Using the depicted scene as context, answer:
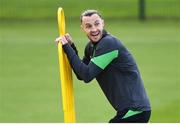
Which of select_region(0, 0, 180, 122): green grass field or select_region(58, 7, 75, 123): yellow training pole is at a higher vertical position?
select_region(58, 7, 75, 123): yellow training pole

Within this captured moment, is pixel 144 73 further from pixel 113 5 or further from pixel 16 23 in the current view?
pixel 113 5

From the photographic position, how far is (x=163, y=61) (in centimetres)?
1478

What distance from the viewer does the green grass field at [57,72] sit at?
404 inches

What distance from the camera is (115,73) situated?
5543 millimetres

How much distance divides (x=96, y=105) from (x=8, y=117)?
60.3 inches

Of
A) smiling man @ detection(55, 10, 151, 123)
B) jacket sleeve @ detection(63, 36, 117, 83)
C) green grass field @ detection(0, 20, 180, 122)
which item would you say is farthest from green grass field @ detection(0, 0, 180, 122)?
jacket sleeve @ detection(63, 36, 117, 83)

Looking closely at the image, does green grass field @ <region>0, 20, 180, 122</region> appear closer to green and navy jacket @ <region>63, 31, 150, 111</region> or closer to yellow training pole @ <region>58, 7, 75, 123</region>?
green and navy jacket @ <region>63, 31, 150, 111</region>

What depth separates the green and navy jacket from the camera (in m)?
5.49

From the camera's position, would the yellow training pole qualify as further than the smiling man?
No

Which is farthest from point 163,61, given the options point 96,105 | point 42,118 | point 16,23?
point 16,23

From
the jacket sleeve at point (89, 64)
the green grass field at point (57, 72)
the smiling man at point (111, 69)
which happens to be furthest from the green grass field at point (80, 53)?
the jacket sleeve at point (89, 64)

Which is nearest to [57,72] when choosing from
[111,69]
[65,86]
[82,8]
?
[111,69]

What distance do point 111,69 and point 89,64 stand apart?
0.18 metres

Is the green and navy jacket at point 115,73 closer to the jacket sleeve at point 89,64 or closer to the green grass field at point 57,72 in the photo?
the jacket sleeve at point 89,64
